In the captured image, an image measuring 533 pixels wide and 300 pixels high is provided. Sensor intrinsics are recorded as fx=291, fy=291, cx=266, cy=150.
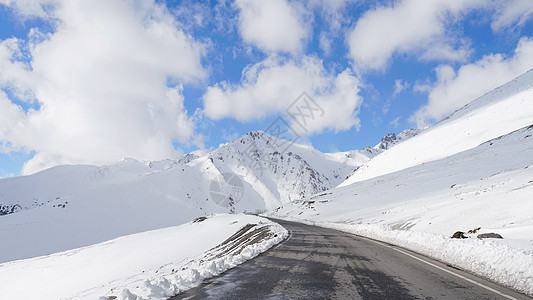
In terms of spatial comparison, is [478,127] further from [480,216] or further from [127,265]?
[127,265]

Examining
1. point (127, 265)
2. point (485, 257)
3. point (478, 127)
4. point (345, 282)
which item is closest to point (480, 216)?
point (485, 257)

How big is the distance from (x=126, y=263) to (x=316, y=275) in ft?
105

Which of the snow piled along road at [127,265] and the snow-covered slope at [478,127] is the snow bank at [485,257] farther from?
the snow-covered slope at [478,127]

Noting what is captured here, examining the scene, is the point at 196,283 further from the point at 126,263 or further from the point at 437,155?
the point at 437,155

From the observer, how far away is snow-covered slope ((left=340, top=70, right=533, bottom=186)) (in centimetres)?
8181

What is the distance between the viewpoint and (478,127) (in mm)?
92688

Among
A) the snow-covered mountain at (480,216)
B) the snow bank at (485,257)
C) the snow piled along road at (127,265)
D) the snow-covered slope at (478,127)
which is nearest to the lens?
the snow bank at (485,257)

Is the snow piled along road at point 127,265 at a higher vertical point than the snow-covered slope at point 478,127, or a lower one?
lower

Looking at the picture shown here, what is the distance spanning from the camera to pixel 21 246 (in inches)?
5059

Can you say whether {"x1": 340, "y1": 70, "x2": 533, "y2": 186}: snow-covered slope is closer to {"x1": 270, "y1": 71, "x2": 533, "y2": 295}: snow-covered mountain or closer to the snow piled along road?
{"x1": 270, "y1": 71, "x2": 533, "y2": 295}: snow-covered mountain

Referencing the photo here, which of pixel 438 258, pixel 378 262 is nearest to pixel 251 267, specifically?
pixel 378 262

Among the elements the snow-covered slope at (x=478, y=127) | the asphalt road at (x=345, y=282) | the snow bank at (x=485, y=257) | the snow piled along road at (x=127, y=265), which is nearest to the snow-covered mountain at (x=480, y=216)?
the snow bank at (x=485, y=257)

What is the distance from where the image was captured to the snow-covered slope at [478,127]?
81806 mm

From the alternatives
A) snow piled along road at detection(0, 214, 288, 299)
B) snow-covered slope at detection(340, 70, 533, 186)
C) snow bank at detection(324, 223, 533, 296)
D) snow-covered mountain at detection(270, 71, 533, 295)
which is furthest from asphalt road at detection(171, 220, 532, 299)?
snow-covered slope at detection(340, 70, 533, 186)
